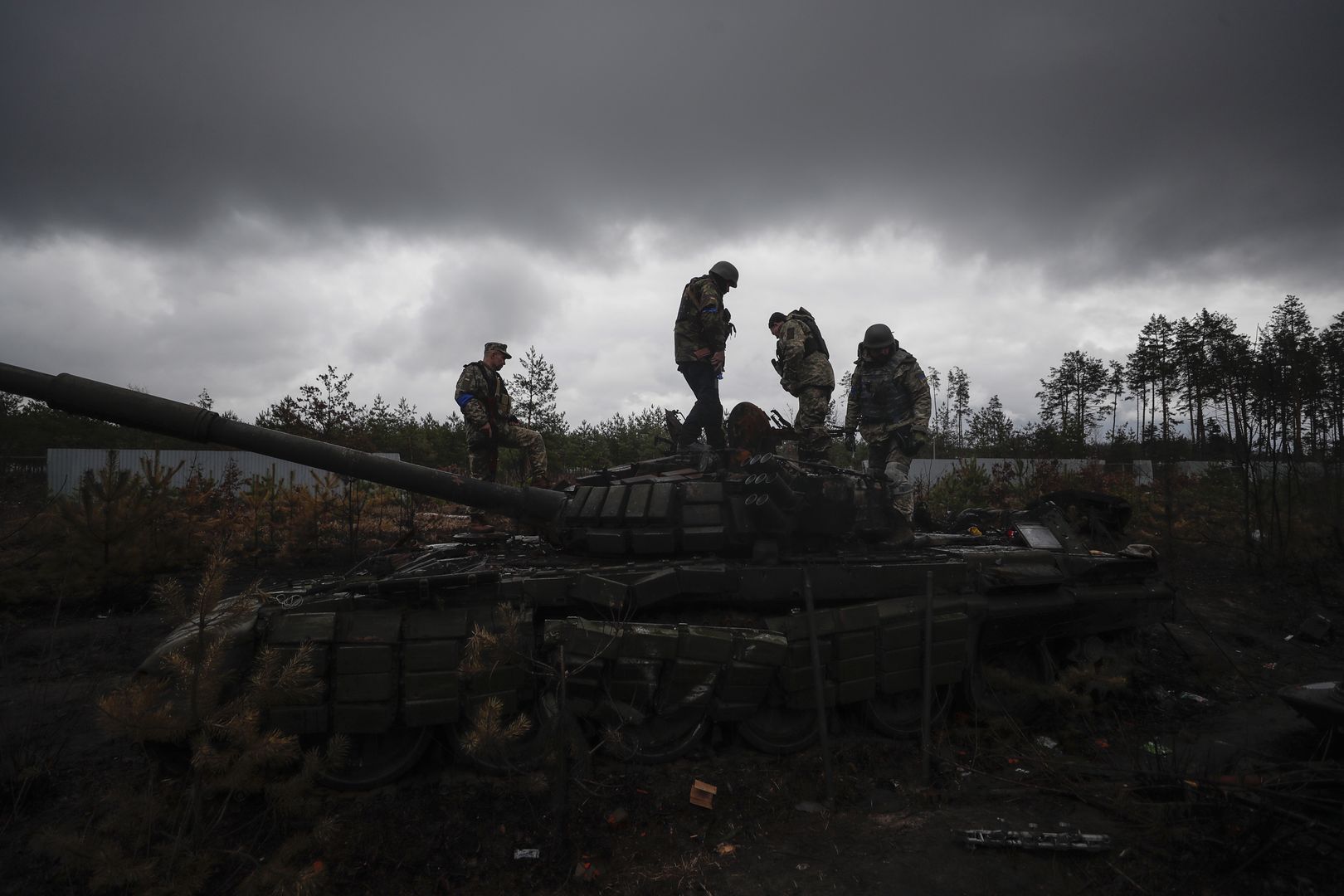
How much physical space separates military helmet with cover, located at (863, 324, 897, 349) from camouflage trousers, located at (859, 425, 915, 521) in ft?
3.18

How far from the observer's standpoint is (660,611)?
5027 mm

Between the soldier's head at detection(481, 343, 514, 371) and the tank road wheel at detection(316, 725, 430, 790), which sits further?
the soldier's head at detection(481, 343, 514, 371)

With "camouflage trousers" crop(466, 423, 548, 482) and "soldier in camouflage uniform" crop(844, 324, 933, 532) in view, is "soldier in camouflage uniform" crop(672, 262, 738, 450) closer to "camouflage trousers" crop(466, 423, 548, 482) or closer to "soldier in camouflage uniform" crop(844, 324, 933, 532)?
"soldier in camouflage uniform" crop(844, 324, 933, 532)

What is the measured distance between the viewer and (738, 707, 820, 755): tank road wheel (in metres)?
5.00

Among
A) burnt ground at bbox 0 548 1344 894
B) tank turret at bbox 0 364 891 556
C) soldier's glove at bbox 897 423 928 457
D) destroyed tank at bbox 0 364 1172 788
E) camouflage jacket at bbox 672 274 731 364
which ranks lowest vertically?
burnt ground at bbox 0 548 1344 894

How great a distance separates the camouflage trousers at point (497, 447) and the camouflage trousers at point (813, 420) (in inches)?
121

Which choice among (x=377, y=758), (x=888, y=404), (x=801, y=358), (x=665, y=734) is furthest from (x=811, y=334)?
(x=377, y=758)

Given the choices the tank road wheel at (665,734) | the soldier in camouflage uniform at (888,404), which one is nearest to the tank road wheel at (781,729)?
the tank road wheel at (665,734)

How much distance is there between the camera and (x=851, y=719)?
5449 millimetres

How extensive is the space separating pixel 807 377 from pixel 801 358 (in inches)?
9.4

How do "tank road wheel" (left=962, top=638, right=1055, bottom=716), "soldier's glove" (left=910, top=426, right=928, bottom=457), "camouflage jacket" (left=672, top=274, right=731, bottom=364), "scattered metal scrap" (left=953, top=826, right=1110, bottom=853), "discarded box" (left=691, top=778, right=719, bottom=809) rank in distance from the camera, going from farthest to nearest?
"soldier's glove" (left=910, top=426, right=928, bottom=457) → "camouflage jacket" (left=672, top=274, right=731, bottom=364) → "tank road wheel" (left=962, top=638, right=1055, bottom=716) → "discarded box" (left=691, top=778, right=719, bottom=809) → "scattered metal scrap" (left=953, top=826, right=1110, bottom=853)

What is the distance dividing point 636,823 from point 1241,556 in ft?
40.7

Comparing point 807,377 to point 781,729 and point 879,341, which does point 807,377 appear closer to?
point 879,341

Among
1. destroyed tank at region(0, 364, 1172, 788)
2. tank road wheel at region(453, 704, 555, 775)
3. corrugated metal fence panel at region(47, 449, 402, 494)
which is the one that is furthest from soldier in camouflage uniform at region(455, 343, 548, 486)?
corrugated metal fence panel at region(47, 449, 402, 494)
